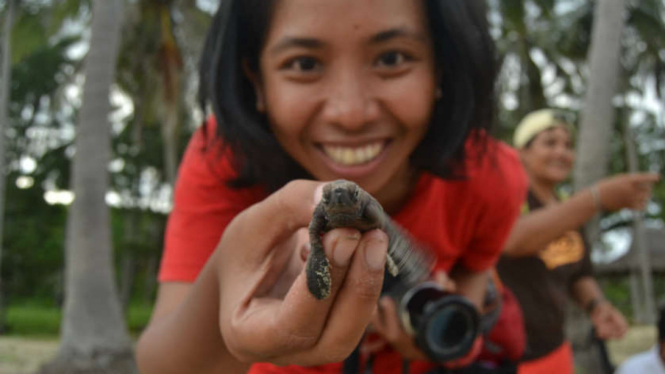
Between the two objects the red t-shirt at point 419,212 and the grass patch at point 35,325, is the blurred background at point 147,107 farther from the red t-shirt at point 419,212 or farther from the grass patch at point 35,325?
the red t-shirt at point 419,212

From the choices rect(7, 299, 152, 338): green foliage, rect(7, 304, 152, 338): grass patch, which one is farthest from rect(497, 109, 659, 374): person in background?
rect(7, 304, 152, 338): grass patch

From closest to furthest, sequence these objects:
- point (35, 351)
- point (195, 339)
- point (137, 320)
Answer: point (195, 339), point (35, 351), point (137, 320)

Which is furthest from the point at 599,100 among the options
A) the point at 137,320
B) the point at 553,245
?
the point at 137,320

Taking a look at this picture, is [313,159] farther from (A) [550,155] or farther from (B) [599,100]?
(B) [599,100]

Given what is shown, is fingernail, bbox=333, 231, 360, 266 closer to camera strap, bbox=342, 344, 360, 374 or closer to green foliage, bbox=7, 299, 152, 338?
camera strap, bbox=342, 344, 360, 374

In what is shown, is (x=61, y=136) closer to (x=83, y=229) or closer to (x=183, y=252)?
(x=83, y=229)

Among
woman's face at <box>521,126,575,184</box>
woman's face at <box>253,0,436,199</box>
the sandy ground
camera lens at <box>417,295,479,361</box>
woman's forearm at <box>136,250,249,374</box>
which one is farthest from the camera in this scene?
the sandy ground

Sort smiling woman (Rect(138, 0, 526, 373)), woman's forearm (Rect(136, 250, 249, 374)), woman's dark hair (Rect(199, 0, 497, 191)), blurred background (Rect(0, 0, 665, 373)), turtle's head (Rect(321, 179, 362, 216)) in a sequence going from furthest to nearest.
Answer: blurred background (Rect(0, 0, 665, 373))
woman's dark hair (Rect(199, 0, 497, 191))
woman's forearm (Rect(136, 250, 249, 374))
smiling woman (Rect(138, 0, 526, 373))
turtle's head (Rect(321, 179, 362, 216))
